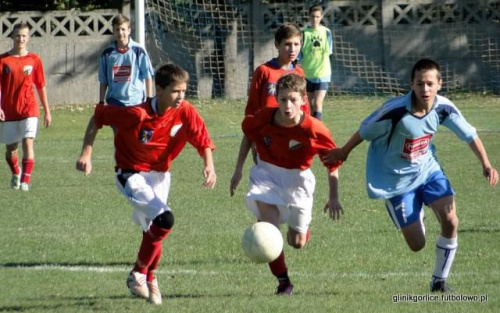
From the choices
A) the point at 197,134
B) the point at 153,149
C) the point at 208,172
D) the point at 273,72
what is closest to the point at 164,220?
the point at 208,172

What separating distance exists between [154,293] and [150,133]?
1045mm

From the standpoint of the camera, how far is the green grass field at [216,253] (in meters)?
6.58

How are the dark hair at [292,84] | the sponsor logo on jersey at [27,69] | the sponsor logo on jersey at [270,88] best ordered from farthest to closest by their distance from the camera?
1. the sponsor logo on jersey at [27,69]
2. the sponsor logo on jersey at [270,88]
3. the dark hair at [292,84]

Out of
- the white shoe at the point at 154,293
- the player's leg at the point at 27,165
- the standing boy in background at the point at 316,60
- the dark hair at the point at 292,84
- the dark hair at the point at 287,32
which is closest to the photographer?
the white shoe at the point at 154,293

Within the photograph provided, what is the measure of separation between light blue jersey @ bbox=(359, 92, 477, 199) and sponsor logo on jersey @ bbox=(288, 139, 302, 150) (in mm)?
427

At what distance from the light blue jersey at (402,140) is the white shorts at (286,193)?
443 millimetres

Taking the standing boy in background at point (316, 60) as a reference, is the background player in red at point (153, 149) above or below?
below

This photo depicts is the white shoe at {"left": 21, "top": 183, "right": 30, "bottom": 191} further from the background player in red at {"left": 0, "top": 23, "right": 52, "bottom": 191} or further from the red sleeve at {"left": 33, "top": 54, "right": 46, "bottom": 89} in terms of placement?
the red sleeve at {"left": 33, "top": 54, "right": 46, "bottom": 89}

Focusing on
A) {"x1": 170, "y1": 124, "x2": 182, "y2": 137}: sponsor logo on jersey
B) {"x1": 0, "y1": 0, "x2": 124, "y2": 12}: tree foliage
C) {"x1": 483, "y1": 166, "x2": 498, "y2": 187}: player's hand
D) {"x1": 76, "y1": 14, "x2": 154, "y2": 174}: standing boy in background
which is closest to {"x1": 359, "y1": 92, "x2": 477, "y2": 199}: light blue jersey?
{"x1": 483, "y1": 166, "x2": 498, "y2": 187}: player's hand

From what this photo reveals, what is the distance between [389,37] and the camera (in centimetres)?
2480

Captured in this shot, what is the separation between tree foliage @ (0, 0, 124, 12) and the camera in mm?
25438

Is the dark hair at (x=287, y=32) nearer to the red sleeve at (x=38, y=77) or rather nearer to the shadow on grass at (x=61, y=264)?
the shadow on grass at (x=61, y=264)

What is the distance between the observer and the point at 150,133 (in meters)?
6.83

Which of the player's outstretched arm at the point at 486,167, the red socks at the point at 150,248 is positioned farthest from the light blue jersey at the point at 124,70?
the player's outstretched arm at the point at 486,167
